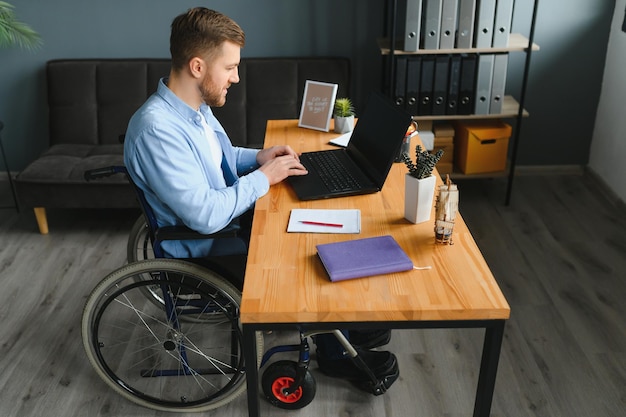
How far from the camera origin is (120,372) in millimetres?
2385

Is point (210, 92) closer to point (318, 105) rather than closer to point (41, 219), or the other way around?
point (318, 105)

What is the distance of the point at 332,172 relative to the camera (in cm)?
216

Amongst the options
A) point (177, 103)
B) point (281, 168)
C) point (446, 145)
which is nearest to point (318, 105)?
point (281, 168)

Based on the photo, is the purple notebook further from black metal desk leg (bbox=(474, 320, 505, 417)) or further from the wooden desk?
black metal desk leg (bbox=(474, 320, 505, 417))

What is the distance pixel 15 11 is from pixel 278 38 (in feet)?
4.91

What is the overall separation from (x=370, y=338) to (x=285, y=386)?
0.43 m

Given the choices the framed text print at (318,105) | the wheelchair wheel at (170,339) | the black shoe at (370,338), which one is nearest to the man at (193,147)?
the wheelchair wheel at (170,339)

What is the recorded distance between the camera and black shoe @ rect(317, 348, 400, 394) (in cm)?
222

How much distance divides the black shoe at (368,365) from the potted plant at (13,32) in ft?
8.02

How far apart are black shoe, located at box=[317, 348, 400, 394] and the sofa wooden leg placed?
1839mm

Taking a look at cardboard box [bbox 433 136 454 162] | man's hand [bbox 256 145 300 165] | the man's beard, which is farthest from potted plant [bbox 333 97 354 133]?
cardboard box [bbox 433 136 454 162]

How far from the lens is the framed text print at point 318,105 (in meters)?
2.61

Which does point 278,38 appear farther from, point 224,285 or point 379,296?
point 379,296

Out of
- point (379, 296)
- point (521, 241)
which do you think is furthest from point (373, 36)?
point (379, 296)
